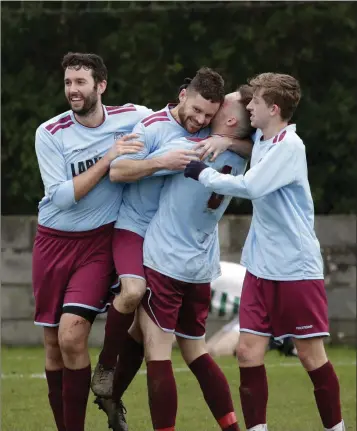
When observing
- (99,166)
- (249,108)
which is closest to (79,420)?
(99,166)

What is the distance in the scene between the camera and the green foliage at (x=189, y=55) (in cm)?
1286

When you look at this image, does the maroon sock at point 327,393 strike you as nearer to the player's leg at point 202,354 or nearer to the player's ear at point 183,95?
the player's leg at point 202,354

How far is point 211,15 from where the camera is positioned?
1293 cm

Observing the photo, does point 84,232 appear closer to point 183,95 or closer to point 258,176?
point 183,95

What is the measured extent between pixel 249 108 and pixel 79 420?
1831 millimetres

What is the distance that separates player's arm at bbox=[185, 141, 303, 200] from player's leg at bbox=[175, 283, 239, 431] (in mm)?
678

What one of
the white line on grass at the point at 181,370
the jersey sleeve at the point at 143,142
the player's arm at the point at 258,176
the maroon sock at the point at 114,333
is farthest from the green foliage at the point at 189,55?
the player's arm at the point at 258,176

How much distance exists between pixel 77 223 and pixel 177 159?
71 cm

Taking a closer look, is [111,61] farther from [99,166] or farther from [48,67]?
[99,166]

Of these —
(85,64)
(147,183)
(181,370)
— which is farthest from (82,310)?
(181,370)

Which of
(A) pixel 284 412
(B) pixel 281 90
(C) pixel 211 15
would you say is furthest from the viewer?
(C) pixel 211 15

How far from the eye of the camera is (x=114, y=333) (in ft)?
22.5

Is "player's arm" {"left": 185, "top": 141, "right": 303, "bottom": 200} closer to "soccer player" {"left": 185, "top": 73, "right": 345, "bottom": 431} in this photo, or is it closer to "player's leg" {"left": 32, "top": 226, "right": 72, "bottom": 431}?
"soccer player" {"left": 185, "top": 73, "right": 345, "bottom": 431}

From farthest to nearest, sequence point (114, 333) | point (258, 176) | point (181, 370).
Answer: point (181, 370), point (114, 333), point (258, 176)
